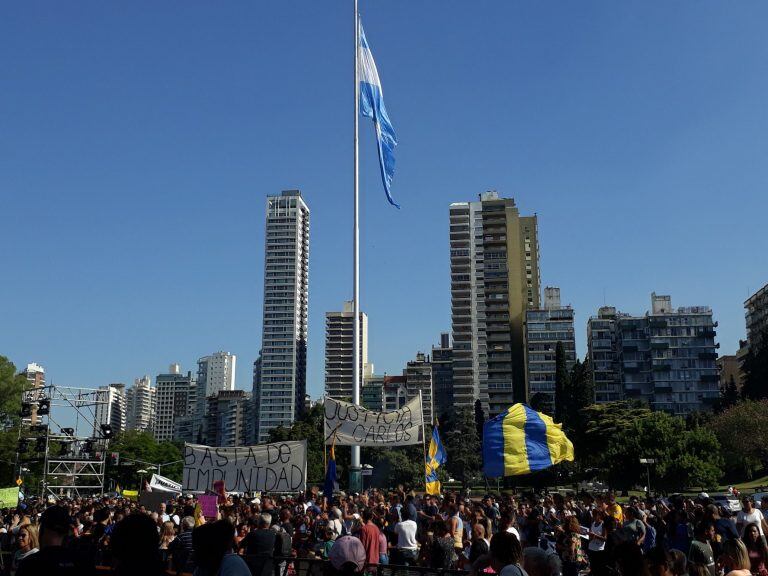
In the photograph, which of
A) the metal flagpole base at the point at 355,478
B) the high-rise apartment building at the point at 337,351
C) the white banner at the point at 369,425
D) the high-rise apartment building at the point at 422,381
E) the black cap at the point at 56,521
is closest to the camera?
the black cap at the point at 56,521

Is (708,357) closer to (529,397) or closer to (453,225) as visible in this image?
(529,397)

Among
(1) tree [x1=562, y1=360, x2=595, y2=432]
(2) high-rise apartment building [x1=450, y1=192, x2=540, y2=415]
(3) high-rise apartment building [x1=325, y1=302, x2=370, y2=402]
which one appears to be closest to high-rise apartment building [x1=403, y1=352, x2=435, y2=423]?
(3) high-rise apartment building [x1=325, y1=302, x2=370, y2=402]

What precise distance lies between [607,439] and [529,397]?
177 ft

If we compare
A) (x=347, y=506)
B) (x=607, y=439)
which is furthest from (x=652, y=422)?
(x=347, y=506)

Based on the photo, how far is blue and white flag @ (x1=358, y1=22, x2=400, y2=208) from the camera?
29.8 m

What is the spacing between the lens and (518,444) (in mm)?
17406

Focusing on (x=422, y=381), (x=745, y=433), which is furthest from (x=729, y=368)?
(x=745, y=433)

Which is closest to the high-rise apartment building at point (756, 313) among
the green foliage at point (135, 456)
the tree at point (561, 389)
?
the tree at point (561, 389)

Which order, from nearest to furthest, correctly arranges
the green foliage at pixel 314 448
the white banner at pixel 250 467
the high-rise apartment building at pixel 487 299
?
the white banner at pixel 250 467 → the green foliage at pixel 314 448 → the high-rise apartment building at pixel 487 299

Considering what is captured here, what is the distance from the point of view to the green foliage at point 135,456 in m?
98.1

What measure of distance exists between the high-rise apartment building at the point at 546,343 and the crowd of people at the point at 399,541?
340 feet

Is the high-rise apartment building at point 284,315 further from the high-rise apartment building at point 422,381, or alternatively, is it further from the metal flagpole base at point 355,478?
the metal flagpole base at point 355,478

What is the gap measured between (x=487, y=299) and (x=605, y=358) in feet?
79.7

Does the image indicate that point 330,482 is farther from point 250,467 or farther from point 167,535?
point 167,535
